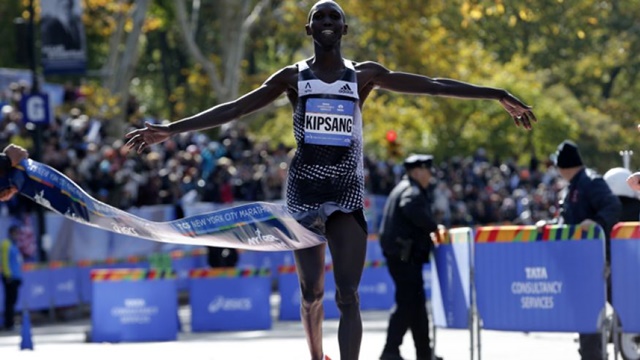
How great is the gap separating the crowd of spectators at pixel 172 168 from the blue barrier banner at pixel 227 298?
4912mm

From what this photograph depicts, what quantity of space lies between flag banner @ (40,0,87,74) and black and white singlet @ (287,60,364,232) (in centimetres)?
2231

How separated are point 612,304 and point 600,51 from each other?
49.3 meters

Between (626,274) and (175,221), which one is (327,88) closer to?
(175,221)

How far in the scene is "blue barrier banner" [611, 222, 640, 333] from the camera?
11.9 meters

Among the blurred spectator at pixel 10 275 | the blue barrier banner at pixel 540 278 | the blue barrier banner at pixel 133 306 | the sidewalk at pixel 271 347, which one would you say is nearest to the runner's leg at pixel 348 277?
the blue barrier banner at pixel 540 278

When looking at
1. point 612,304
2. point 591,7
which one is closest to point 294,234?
point 612,304

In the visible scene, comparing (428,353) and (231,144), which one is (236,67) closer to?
(231,144)

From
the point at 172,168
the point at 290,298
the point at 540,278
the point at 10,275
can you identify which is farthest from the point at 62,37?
the point at 540,278

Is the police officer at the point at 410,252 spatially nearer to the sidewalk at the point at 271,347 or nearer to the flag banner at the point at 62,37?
the sidewalk at the point at 271,347

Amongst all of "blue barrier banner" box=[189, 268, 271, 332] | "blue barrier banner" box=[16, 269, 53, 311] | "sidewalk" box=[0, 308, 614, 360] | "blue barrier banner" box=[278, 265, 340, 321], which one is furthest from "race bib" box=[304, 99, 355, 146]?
"blue barrier banner" box=[16, 269, 53, 311]

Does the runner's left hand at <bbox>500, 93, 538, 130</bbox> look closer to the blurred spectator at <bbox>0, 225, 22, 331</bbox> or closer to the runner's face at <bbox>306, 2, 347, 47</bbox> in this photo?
the runner's face at <bbox>306, 2, 347, 47</bbox>

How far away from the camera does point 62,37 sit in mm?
31312

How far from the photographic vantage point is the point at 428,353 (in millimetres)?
14320

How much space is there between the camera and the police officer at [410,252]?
14289mm
